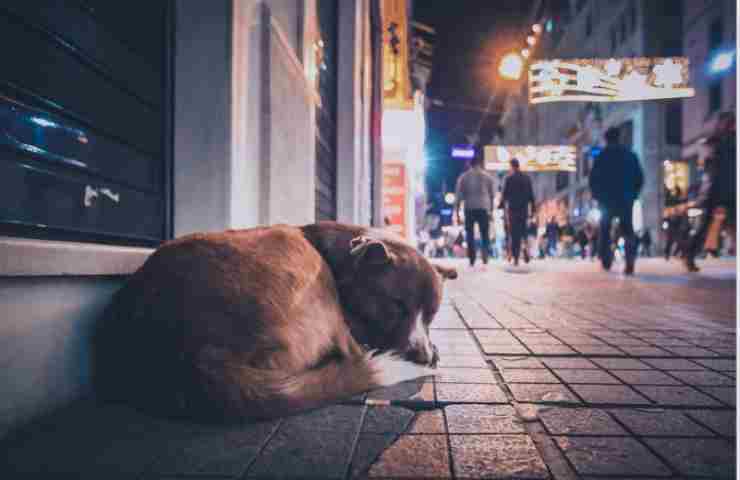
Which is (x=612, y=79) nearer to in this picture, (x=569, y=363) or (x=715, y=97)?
(x=569, y=363)

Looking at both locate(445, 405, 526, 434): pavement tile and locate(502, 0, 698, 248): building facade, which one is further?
locate(502, 0, 698, 248): building facade

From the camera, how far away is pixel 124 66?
2273 millimetres

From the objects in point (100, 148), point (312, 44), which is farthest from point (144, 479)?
point (312, 44)

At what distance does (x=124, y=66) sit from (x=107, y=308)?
3.72 ft

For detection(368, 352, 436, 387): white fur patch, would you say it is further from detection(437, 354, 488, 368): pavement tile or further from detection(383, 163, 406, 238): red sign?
detection(383, 163, 406, 238): red sign

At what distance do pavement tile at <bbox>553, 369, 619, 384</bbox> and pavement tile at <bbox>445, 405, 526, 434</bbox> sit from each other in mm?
515

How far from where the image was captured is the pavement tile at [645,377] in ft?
6.79

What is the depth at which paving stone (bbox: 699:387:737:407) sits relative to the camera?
1806mm

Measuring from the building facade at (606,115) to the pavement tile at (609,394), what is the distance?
28906mm

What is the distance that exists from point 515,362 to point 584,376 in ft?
1.15

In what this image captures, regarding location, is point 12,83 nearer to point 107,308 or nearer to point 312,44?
point 107,308

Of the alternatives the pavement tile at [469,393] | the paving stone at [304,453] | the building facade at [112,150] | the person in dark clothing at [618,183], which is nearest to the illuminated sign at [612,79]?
the person in dark clothing at [618,183]

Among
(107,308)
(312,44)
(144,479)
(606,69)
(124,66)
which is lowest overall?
(144,479)

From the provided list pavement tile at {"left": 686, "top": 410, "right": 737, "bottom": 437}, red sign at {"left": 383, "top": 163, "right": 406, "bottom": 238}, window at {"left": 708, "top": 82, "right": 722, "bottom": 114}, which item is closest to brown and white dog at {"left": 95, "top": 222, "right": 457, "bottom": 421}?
pavement tile at {"left": 686, "top": 410, "right": 737, "bottom": 437}
